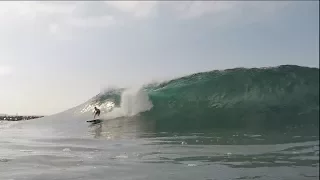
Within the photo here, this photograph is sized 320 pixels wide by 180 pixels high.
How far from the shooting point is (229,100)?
59.9ft

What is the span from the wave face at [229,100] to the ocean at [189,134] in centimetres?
5

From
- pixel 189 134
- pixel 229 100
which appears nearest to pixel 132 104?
pixel 229 100

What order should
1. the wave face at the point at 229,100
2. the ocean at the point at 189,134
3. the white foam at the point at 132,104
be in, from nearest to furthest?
the ocean at the point at 189,134 < the wave face at the point at 229,100 < the white foam at the point at 132,104

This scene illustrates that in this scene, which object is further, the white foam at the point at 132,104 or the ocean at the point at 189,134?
the white foam at the point at 132,104

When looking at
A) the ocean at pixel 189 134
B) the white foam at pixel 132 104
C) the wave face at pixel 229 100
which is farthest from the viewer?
the white foam at pixel 132 104

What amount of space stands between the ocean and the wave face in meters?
0.05

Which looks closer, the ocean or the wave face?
the ocean

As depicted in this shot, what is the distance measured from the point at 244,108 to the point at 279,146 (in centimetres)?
727

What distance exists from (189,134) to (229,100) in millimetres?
5541

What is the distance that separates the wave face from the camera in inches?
642

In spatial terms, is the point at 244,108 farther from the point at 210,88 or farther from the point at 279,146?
the point at 279,146

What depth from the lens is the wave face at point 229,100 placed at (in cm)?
1630

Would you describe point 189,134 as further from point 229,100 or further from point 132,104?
point 132,104

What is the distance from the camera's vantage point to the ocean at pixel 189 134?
7.34 metres
